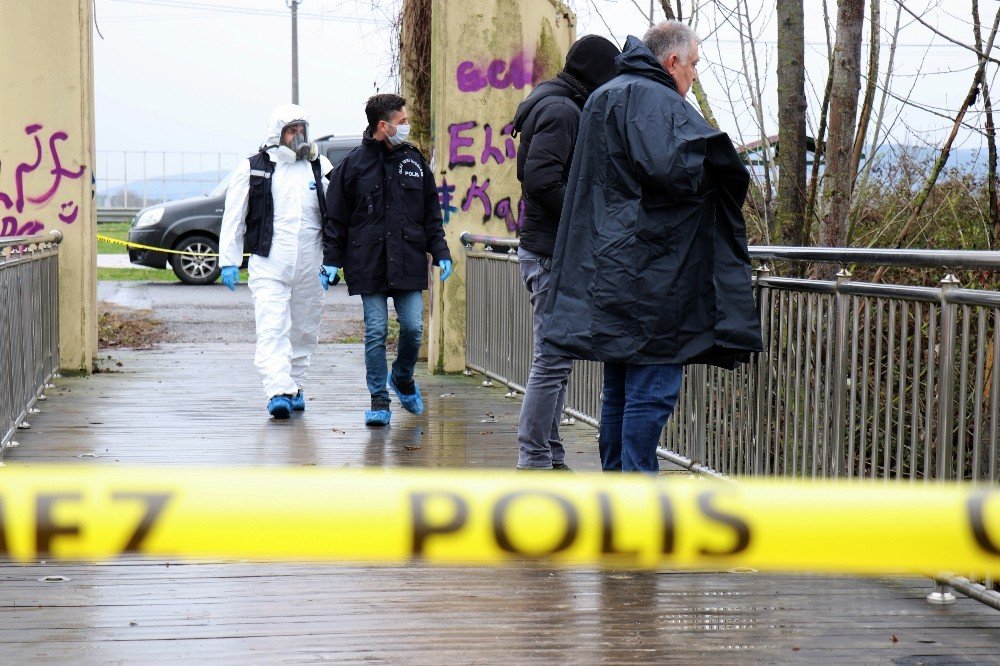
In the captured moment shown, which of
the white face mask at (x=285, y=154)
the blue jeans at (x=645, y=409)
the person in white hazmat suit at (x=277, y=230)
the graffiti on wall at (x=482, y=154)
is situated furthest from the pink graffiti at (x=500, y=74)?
the blue jeans at (x=645, y=409)

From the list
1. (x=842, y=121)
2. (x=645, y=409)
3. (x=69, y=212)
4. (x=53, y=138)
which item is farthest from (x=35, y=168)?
(x=645, y=409)

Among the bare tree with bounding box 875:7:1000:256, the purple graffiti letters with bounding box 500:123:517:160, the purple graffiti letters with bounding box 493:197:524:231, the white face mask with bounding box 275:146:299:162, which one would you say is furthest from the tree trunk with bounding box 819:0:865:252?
the purple graffiti letters with bounding box 500:123:517:160

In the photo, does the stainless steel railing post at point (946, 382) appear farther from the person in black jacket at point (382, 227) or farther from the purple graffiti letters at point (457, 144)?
the purple graffiti letters at point (457, 144)

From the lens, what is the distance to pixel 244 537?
1.71 meters

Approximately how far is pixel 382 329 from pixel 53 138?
372cm

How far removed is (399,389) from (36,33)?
4057 millimetres

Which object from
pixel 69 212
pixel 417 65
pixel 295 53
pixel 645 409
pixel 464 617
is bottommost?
pixel 464 617

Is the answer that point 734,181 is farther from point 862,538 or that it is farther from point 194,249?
point 194,249

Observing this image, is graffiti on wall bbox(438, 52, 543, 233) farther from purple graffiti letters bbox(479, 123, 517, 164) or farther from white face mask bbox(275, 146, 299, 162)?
white face mask bbox(275, 146, 299, 162)

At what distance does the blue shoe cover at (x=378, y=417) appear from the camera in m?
8.01

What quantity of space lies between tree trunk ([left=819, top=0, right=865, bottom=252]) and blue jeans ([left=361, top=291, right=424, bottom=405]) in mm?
2350

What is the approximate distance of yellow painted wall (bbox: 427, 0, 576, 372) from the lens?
1054 centimetres

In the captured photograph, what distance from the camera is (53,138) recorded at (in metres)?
10.2

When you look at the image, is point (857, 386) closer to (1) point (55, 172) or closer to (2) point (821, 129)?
(2) point (821, 129)
